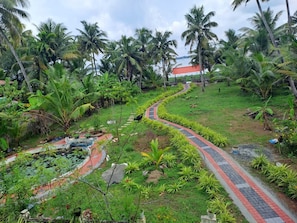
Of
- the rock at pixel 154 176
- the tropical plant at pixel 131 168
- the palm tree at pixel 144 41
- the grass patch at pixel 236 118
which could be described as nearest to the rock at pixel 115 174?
the tropical plant at pixel 131 168

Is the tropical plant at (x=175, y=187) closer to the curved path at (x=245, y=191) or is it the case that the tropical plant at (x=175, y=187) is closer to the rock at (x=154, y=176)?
the rock at (x=154, y=176)

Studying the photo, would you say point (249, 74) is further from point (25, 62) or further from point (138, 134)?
point (25, 62)

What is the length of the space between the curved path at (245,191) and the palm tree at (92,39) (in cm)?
2310

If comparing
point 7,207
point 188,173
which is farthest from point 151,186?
point 7,207

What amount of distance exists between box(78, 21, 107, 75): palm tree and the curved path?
23.1 meters

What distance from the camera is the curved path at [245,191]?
5535mm

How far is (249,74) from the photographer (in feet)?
67.2

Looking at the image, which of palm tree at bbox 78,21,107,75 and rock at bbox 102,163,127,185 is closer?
rock at bbox 102,163,127,185

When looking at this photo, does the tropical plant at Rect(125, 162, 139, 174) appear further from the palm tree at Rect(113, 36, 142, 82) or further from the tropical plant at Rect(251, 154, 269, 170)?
the palm tree at Rect(113, 36, 142, 82)

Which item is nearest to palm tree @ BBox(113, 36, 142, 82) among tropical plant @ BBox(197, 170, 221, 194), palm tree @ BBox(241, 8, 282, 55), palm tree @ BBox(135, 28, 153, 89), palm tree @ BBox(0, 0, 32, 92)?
palm tree @ BBox(135, 28, 153, 89)

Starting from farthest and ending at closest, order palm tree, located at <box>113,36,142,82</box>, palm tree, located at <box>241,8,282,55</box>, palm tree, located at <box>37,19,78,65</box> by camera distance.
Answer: palm tree, located at <box>113,36,142,82</box>, palm tree, located at <box>241,8,282,55</box>, palm tree, located at <box>37,19,78,65</box>

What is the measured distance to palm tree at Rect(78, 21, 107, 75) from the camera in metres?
28.6

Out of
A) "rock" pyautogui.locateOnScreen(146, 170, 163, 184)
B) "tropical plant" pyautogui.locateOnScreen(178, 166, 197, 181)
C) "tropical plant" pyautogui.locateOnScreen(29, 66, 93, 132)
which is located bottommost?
"rock" pyautogui.locateOnScreen(146, 170, 163, 184)

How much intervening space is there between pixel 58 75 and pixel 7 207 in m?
11.4
